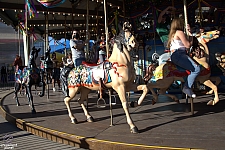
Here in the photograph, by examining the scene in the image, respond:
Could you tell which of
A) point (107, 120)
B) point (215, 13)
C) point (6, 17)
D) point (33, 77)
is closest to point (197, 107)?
point (107, 120)

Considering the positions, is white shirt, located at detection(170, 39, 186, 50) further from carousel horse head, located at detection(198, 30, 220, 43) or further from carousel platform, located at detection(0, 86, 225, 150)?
carousel platform, located at detection(0, 86, 225, 150)

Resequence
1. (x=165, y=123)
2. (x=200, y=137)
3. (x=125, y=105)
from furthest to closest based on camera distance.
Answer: (x=165, y=123) → (x=125, y=105) → (x=200, y=137)

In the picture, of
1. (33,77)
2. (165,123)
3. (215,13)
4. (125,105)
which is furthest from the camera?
(215,13)

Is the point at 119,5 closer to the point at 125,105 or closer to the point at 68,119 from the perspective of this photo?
the point at 68,119

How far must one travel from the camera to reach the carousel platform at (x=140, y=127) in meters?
4.43

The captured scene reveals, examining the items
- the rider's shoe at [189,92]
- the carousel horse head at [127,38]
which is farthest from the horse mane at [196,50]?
the carousel horse head at [127,38]

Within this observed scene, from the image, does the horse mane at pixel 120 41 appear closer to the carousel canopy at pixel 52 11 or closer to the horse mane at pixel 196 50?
the horse mane at pixel 196 50

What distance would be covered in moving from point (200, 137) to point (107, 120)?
228 centimetres

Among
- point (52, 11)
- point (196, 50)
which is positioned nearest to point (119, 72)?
point (196, 50)

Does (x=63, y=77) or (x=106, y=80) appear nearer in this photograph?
(x=106, y=80)

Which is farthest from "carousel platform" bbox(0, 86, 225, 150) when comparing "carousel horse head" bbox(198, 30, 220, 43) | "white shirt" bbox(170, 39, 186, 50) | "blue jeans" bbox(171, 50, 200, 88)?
"carousel horse head" bbox(198, 30, 220, 43)

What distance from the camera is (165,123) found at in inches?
224

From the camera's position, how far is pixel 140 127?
5457 mm

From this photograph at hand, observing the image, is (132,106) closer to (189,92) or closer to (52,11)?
(189,92)
